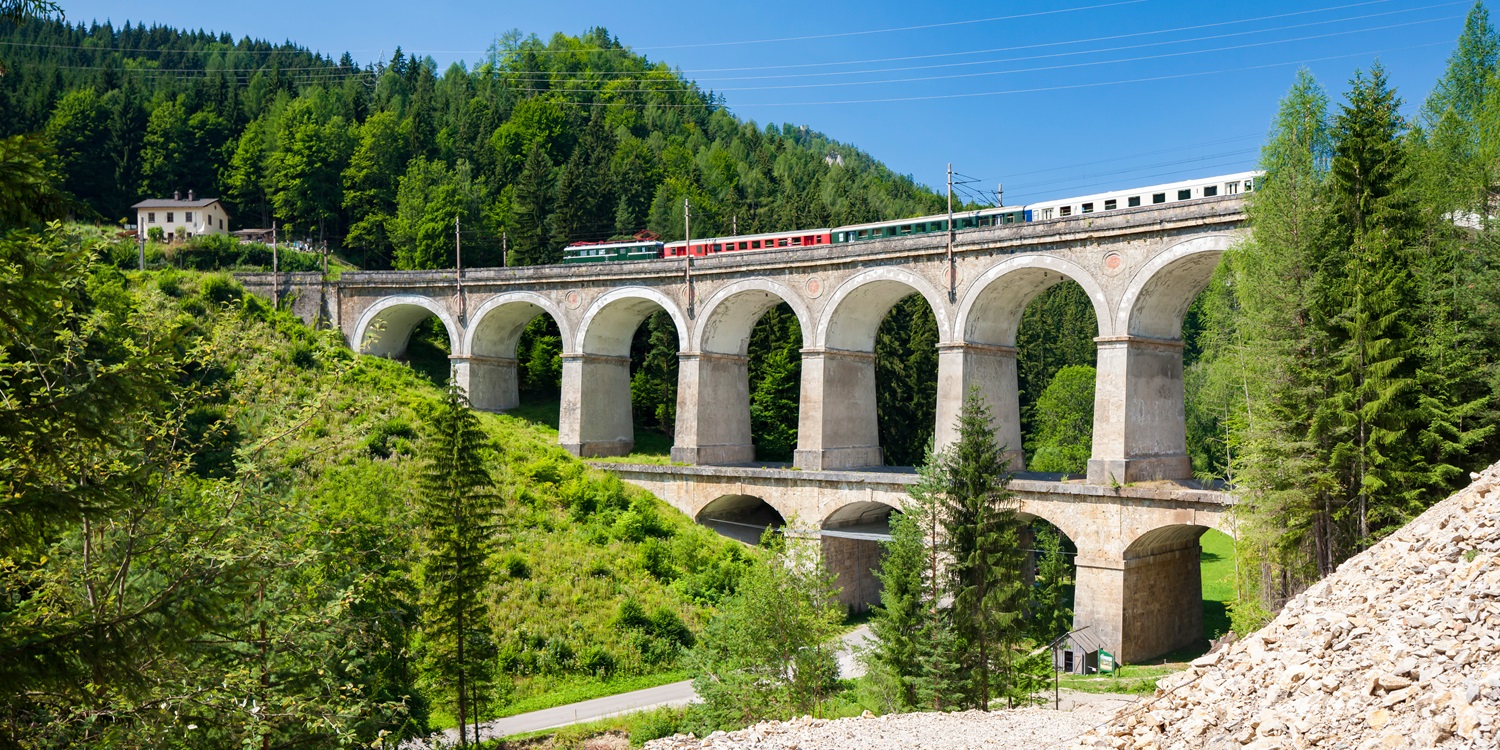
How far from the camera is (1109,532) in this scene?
99.1ft

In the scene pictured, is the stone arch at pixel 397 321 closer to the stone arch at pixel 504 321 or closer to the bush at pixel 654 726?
the stone arch at pixel 504 321

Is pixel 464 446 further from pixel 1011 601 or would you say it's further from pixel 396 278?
pixel 396 278

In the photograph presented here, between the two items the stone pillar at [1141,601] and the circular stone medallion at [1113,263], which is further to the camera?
the circular stone medallion at [1113,263]

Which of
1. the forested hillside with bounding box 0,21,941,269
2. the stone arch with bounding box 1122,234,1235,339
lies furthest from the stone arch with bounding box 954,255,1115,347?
the forested hillside with bounding box 0,21,941,269

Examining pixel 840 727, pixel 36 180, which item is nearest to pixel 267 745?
pixel 36 180

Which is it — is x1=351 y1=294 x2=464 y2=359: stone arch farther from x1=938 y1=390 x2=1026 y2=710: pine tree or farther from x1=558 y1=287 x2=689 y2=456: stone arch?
x1=938 y1=390 x2=1026 y2=710: pine tree

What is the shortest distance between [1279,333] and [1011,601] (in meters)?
8.27

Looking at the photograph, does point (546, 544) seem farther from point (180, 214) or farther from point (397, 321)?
point (180, 214)

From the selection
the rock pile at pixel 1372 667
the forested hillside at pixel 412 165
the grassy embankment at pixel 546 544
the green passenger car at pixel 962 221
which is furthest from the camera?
the forested hillside at pixel 412 165

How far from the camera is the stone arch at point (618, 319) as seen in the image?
43844 mm

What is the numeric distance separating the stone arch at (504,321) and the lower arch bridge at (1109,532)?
1393 centimetres

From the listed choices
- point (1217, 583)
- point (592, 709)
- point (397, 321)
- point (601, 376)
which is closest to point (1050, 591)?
point (1217, 583)

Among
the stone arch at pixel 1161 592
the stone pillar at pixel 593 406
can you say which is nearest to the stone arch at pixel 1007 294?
the stone arch at pixel 1161 592

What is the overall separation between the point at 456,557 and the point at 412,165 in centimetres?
6143
